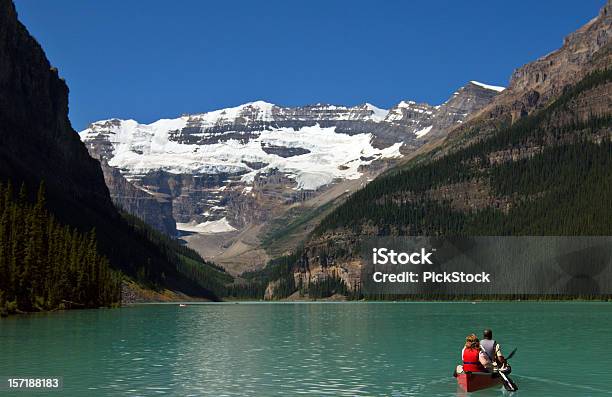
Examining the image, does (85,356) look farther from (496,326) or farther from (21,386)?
(496,326)

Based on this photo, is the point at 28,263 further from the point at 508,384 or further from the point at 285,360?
the point at 508,384

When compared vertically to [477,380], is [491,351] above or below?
above

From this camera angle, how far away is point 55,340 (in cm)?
10081

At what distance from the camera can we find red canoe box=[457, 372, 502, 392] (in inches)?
2420

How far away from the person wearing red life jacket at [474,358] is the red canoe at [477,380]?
15.5 inches

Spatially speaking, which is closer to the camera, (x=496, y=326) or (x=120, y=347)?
(x=120, y=347)

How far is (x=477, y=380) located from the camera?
61.8 meters

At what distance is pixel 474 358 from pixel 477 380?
1569 millimetres

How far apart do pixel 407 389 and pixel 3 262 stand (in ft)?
382

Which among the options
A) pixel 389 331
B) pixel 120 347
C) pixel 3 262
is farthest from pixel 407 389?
pixel 3 262

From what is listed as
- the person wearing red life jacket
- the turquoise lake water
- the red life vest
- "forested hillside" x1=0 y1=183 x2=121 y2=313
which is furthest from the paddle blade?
"forested hillside" x1=0 y1=183 x2=121 y2=313

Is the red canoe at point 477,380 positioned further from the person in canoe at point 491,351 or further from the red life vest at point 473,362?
the person in canoe at point 491,351

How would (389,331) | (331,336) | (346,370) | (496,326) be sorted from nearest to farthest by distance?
(346,370) → (331,336) → (389,331) → (496,326)

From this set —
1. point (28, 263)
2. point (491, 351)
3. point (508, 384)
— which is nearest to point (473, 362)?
point (491, 351)
